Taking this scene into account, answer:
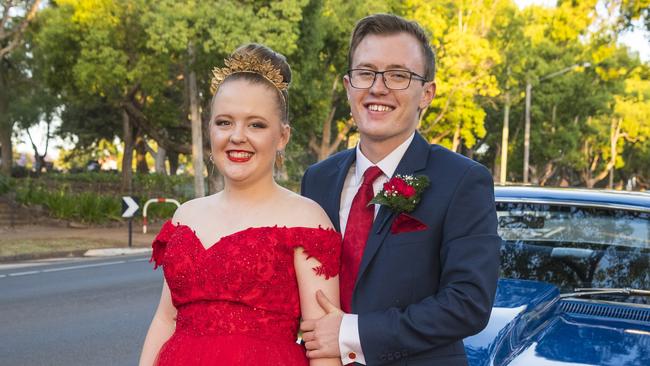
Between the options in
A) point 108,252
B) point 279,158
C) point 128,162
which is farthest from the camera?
point 128,162

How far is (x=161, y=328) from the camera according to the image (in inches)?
111

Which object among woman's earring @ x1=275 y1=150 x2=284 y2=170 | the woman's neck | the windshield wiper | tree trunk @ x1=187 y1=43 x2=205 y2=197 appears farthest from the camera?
tree trunk @ x1=187 y1=43 x2=205 y2=197

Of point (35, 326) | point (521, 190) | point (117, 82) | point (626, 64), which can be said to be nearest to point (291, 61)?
point (117, 82)

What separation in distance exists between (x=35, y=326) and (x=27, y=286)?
3.38m

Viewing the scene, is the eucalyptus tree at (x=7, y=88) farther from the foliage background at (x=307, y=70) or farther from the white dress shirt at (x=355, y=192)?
the white dress shirt at (x=355, y=192)

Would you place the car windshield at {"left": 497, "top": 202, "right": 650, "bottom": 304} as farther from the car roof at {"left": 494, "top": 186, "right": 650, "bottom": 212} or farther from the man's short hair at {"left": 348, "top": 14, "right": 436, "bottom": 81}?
the man's short hair at {"left": 348, "top": 14, "right": 436, "bottom": 81}

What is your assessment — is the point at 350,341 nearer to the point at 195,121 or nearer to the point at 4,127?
the point at 195,121

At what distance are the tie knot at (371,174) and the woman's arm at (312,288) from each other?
0.34 m

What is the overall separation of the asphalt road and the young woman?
15.9ft

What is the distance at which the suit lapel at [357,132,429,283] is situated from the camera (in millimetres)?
2406

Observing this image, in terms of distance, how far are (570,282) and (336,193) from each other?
1.82 meters

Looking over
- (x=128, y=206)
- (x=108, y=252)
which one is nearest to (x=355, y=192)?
(x=108, y=252)

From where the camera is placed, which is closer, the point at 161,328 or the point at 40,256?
the point at 161,328

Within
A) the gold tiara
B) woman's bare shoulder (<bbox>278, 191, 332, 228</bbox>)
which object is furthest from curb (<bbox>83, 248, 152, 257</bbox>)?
woman's bare shoulder (<bbox>278, 191, 332, 228</bbox>)
